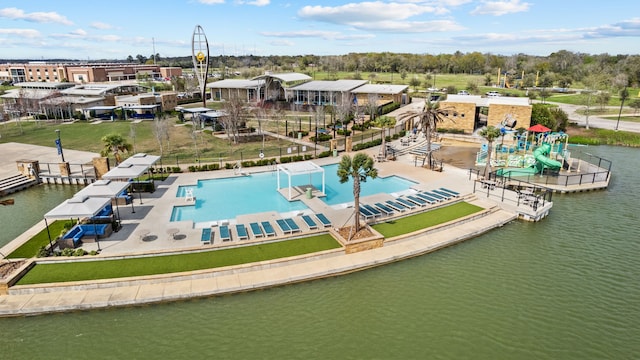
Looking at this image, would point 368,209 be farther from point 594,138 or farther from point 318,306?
point 594,138

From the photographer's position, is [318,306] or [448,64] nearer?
[318,306]

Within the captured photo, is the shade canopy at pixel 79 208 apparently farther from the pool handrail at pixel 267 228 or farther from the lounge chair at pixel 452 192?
the lounge chair at pixel 452 192

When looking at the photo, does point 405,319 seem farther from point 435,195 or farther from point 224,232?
point 435,195

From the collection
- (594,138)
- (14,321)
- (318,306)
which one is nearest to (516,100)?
(594,138)

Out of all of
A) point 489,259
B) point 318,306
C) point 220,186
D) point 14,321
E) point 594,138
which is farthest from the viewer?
point 594,138

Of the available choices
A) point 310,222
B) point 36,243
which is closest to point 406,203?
point 310,222

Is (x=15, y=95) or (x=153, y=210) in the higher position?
(x=15, y=95)

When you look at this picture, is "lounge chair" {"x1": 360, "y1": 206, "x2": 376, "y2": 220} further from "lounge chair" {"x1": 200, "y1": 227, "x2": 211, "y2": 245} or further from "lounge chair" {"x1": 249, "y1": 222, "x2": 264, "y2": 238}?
"lounge chair" {"x1": 200, "y1": 227, "x2": 211, "y2": 245}
